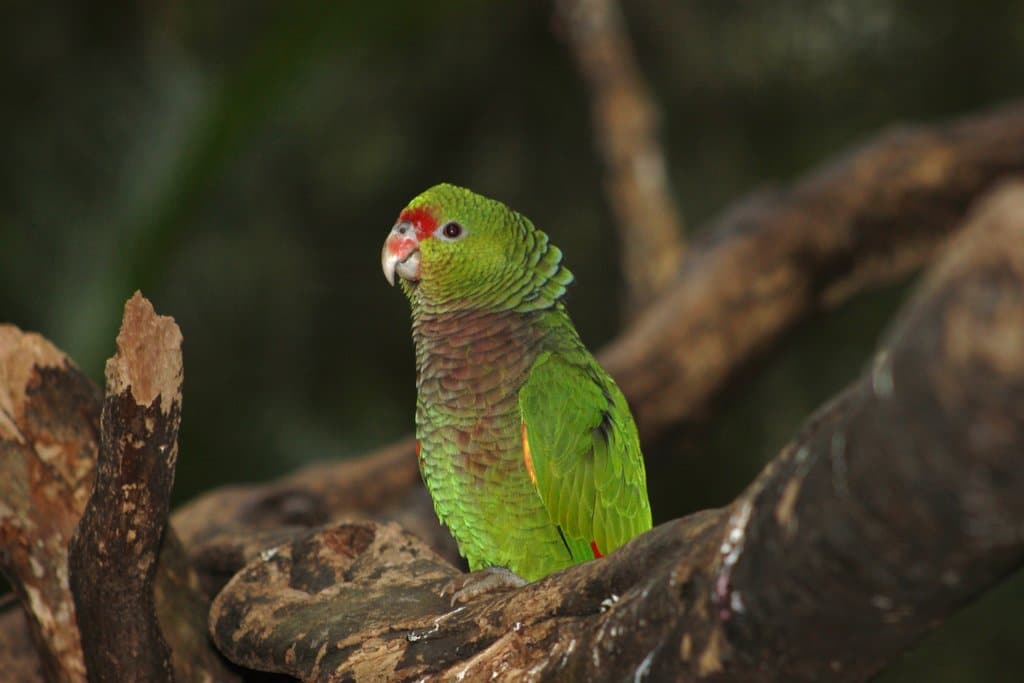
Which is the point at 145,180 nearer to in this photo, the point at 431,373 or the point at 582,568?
the point at 431,373

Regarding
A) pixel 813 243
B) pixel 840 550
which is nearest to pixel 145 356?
pixel 840 550

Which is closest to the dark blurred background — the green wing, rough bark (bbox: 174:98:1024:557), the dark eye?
rough bark (bbox: 174:98:1024:557)

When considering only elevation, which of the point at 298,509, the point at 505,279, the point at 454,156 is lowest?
the point at 298,509

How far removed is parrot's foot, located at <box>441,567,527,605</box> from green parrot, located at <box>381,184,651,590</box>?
0.28 meters

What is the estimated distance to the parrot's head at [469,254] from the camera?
2734mm

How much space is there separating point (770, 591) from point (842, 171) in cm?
446

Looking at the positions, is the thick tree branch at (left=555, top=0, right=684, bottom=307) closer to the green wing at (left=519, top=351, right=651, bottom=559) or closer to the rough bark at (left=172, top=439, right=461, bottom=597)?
the rough bark at (left=172, top=439, right=461, bottom=597)

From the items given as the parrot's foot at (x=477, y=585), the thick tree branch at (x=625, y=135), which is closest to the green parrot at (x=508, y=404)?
the parrot's foot at (x=477, y=585)

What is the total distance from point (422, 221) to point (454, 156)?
16.3 feet

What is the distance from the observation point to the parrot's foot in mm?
2287

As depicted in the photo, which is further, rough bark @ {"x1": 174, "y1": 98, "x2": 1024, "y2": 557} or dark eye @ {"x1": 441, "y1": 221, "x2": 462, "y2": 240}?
rough bark @ {"x1": 174, "y1": 98, "x2": 1024, "y2": 557}

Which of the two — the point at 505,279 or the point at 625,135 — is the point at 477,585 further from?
the point at 625,135

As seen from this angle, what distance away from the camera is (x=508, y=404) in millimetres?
2697

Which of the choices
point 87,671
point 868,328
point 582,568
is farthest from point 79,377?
point 868,328
